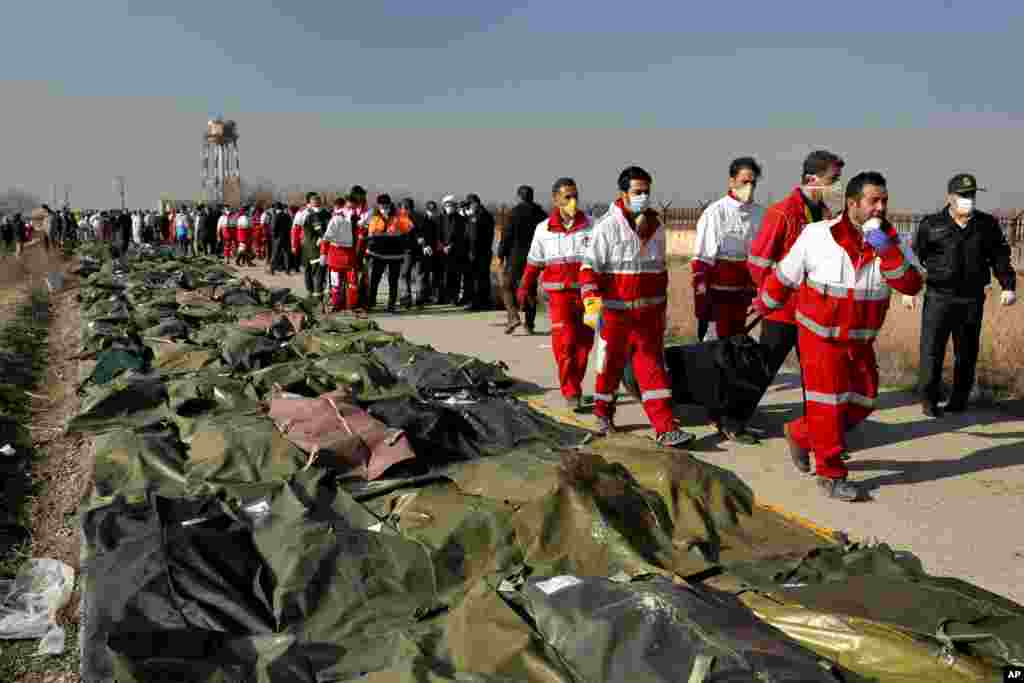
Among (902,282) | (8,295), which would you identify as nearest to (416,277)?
(8,295)

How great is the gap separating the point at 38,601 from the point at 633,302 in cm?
384

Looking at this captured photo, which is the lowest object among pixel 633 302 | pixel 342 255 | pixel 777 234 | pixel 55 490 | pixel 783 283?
pixel 55 490

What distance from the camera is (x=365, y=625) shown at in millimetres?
3340

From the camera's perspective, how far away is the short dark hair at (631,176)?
605 centimetres

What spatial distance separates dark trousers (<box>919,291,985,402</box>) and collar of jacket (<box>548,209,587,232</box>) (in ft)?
9.51

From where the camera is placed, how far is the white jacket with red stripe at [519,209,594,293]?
7391mm

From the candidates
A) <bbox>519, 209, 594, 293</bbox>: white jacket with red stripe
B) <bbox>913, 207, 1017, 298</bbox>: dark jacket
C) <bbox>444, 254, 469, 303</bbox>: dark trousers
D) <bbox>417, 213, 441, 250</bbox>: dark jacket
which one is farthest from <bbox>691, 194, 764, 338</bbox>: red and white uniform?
<bbox>417, 213, 441, 250</bbox>: dark jacket

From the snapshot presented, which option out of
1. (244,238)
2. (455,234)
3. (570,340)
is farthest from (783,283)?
(244,238)

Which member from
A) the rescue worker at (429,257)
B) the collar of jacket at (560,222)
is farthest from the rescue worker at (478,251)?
the collar of jacket at (560,222)

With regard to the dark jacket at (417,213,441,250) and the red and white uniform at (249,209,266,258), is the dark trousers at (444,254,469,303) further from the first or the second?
the red and white uniform at (249,209,266,258)

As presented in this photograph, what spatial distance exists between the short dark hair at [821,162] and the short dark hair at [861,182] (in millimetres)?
648

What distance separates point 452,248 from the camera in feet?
46.9

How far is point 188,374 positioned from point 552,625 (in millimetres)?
4761

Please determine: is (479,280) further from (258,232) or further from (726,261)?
(258,232)
